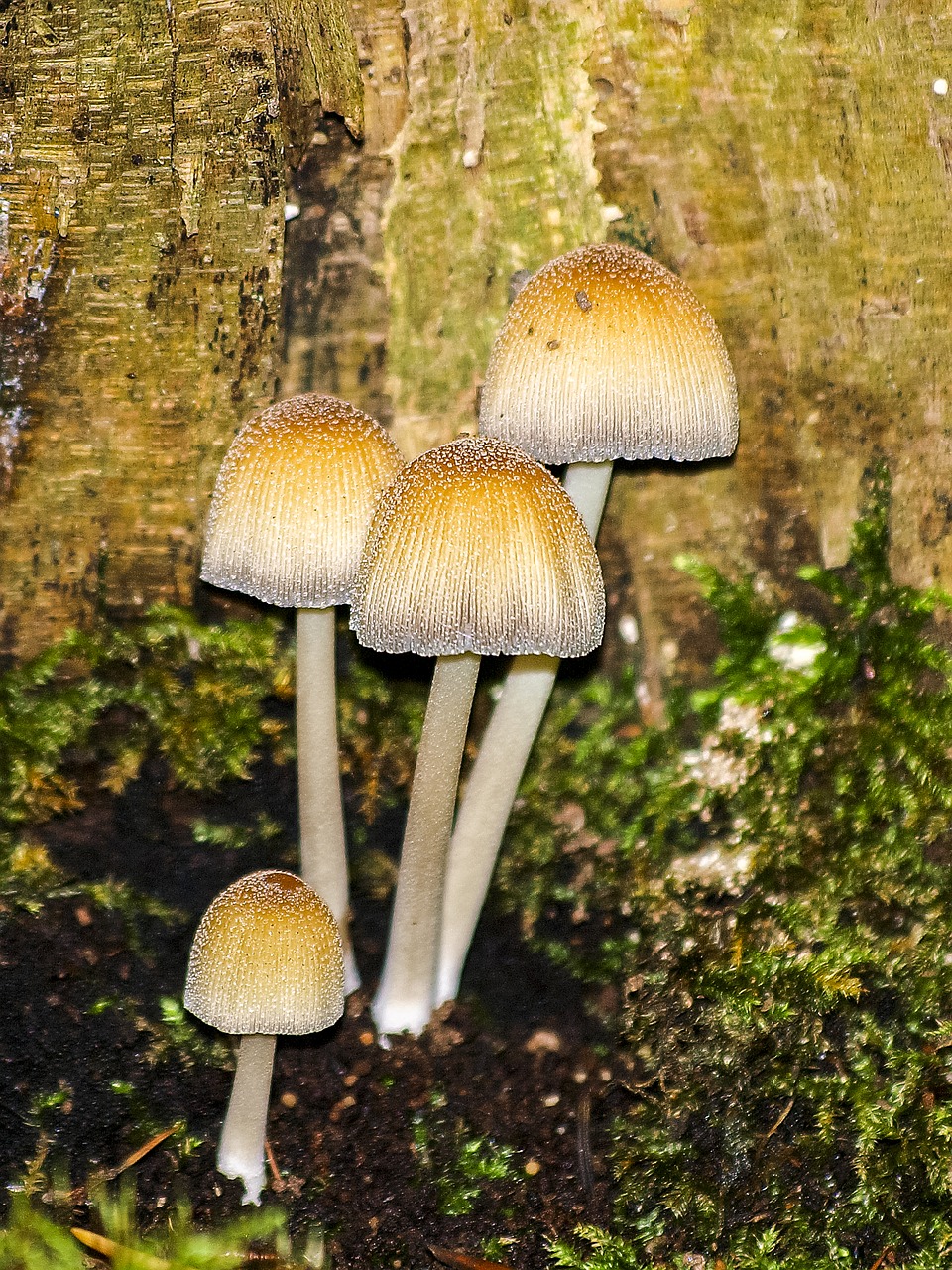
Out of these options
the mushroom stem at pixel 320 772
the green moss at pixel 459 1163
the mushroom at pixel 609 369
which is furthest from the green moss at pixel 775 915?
the mushroom at pixel 609 369

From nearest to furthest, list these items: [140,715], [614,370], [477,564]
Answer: [477,564] → [614,370] → [140,715]

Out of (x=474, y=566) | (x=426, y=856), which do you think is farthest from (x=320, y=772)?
(x=474, y=566)

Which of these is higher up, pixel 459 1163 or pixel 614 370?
pixel 614 370

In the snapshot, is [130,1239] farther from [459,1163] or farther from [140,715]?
[140,715]

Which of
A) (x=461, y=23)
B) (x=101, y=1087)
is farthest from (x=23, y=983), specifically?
(x=461, y=23)

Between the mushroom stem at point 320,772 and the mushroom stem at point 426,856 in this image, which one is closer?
the mushroom stem at point 426,856

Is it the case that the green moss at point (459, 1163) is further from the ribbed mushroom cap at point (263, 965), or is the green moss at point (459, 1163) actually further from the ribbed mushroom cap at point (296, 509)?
the ribbed mushroom cap at point (296, 509)
